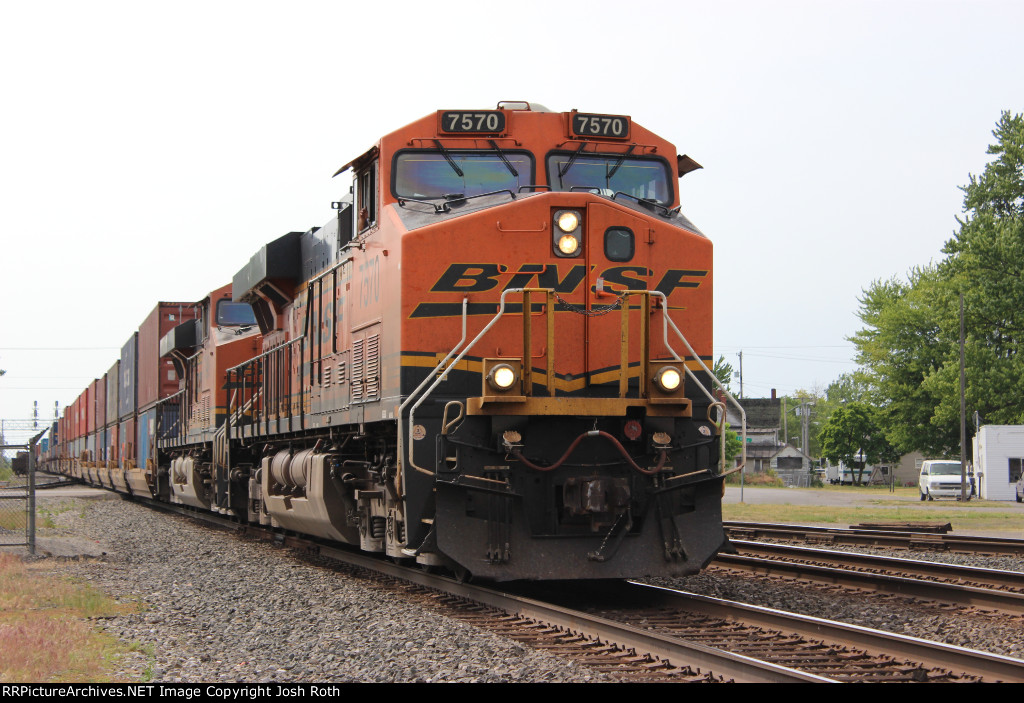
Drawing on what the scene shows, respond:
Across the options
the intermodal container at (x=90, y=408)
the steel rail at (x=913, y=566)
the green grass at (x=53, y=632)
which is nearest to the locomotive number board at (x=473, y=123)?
the green grass at (x=53, y=632)

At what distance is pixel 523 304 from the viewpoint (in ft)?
26.9

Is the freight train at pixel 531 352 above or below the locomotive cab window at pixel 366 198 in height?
below

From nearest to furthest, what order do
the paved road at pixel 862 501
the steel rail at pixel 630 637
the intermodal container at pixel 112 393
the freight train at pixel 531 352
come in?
the steel rail at pixel 630 637 → the freight train at pixel 531 352 → the paved road at pixel 862 501 → the intermodal container at pixel 112 393

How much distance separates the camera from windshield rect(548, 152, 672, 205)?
9.08 metres

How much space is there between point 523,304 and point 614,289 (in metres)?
0.92

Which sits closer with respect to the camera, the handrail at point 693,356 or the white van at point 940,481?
the handrail at point 693,356

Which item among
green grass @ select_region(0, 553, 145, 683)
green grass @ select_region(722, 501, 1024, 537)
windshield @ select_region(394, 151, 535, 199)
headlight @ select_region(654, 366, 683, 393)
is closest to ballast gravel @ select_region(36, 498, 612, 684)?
green grass @ select_region(0, 553, 145, 683)

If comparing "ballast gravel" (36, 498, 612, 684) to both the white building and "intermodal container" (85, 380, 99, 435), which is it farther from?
the white building

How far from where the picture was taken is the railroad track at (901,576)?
8.44 meters

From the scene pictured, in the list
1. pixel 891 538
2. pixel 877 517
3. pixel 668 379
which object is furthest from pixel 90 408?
pixel 668 379

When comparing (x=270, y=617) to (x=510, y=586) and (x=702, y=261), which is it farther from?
(x=702, y=261)

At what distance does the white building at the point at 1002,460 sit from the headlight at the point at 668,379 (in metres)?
34.1

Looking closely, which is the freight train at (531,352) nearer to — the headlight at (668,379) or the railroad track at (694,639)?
the headlight at (668,379)

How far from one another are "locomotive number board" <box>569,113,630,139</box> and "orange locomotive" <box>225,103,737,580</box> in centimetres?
2
